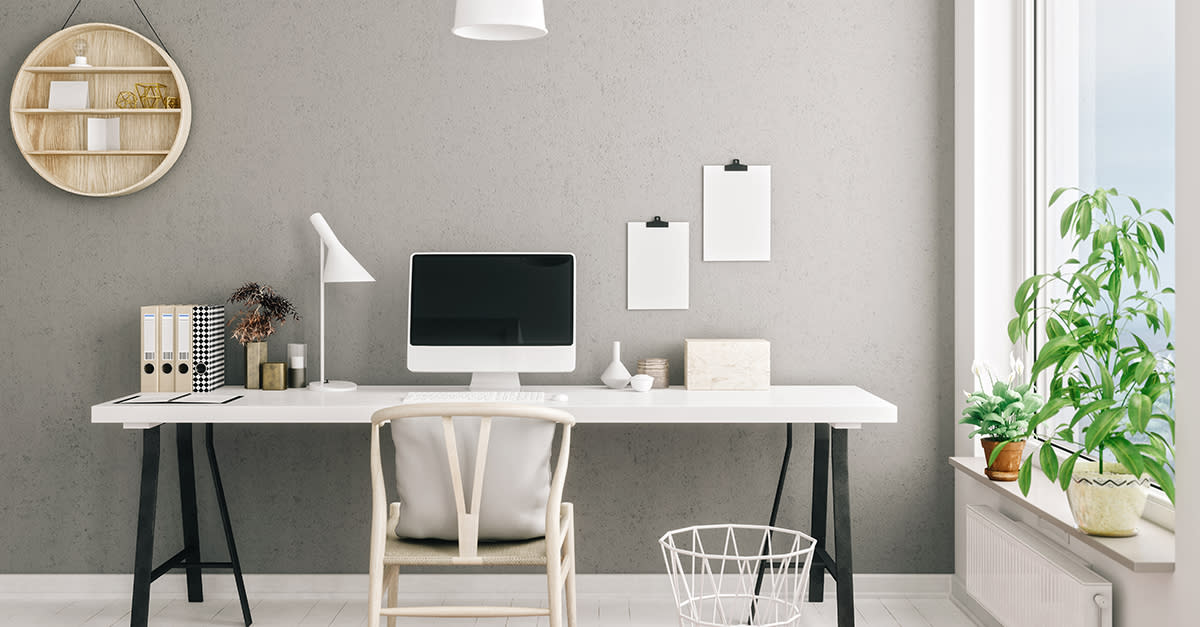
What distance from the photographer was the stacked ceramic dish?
123 inches

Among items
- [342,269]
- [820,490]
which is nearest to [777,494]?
[820,490]

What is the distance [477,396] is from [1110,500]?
5.53ft

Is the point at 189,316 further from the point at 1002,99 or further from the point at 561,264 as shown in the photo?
the point at 1002,99

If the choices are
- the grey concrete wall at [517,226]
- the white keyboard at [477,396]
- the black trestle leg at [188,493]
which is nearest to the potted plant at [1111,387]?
the grey concrete wall at [517,226]

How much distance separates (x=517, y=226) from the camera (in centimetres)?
325

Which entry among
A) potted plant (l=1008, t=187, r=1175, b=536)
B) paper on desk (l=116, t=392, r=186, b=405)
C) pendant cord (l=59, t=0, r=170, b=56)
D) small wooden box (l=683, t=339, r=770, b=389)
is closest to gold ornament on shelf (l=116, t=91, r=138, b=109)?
pendant cord (l=59, t=0, r=170, b=56)

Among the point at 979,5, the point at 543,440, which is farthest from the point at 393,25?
the point at 979,5

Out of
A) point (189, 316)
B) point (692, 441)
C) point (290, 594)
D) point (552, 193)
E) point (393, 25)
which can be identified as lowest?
point (290, 594)

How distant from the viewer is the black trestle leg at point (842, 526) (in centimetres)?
276

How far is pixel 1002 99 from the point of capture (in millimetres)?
3086

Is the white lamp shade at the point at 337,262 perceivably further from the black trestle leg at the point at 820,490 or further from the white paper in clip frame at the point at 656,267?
the black trestle leg at the point at 820,490

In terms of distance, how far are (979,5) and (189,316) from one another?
2767 mm

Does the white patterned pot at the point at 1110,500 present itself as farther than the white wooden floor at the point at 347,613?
No

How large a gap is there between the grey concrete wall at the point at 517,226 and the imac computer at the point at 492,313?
203mm
